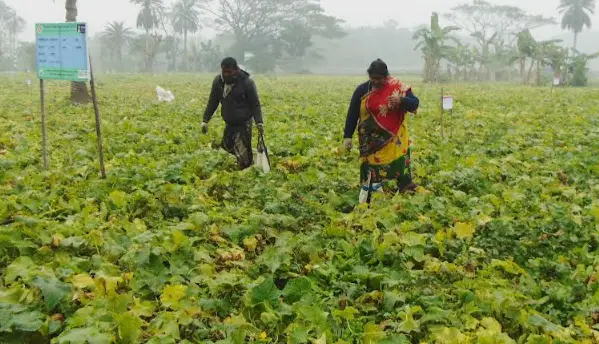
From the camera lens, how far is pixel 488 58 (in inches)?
1753

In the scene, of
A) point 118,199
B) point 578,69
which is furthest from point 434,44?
point 118,199

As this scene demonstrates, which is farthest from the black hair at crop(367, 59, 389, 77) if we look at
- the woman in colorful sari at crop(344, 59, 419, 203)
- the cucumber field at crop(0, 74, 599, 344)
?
the cucumber field at crop(0, 74, 599, 344)

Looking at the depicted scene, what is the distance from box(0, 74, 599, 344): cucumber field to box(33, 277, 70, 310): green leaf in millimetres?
12

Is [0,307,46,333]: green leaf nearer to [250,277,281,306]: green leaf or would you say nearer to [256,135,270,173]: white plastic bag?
[250,277,281,306]: green leaf

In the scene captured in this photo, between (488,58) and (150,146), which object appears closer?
(150,146)

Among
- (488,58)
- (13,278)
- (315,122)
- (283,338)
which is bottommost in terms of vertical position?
(283,338)

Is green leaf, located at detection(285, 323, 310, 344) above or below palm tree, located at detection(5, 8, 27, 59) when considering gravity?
below

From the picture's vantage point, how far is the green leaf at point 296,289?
12.0ft

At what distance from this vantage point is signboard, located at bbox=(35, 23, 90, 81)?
5.91m

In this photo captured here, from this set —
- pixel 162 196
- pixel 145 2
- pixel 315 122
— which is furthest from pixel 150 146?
pixel 145 2

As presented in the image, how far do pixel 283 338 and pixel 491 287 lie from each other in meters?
1.56

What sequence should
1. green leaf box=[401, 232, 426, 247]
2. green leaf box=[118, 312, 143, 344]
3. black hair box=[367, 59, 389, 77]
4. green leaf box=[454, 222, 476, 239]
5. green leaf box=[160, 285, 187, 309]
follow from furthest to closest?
black hair box=[367, 59, 389, 77] → green leaf box=[454, 222, 476, 239] → green leaf box=[401, 232, 426, 247] → green leaf box=[160, 285, 187, 309] → green leaf box=[118, 312, 143, 344]

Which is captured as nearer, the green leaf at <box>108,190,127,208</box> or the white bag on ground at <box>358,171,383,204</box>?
the green leaf at <box>108,190,127,208</box>

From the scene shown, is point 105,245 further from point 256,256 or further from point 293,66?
point 293,66
